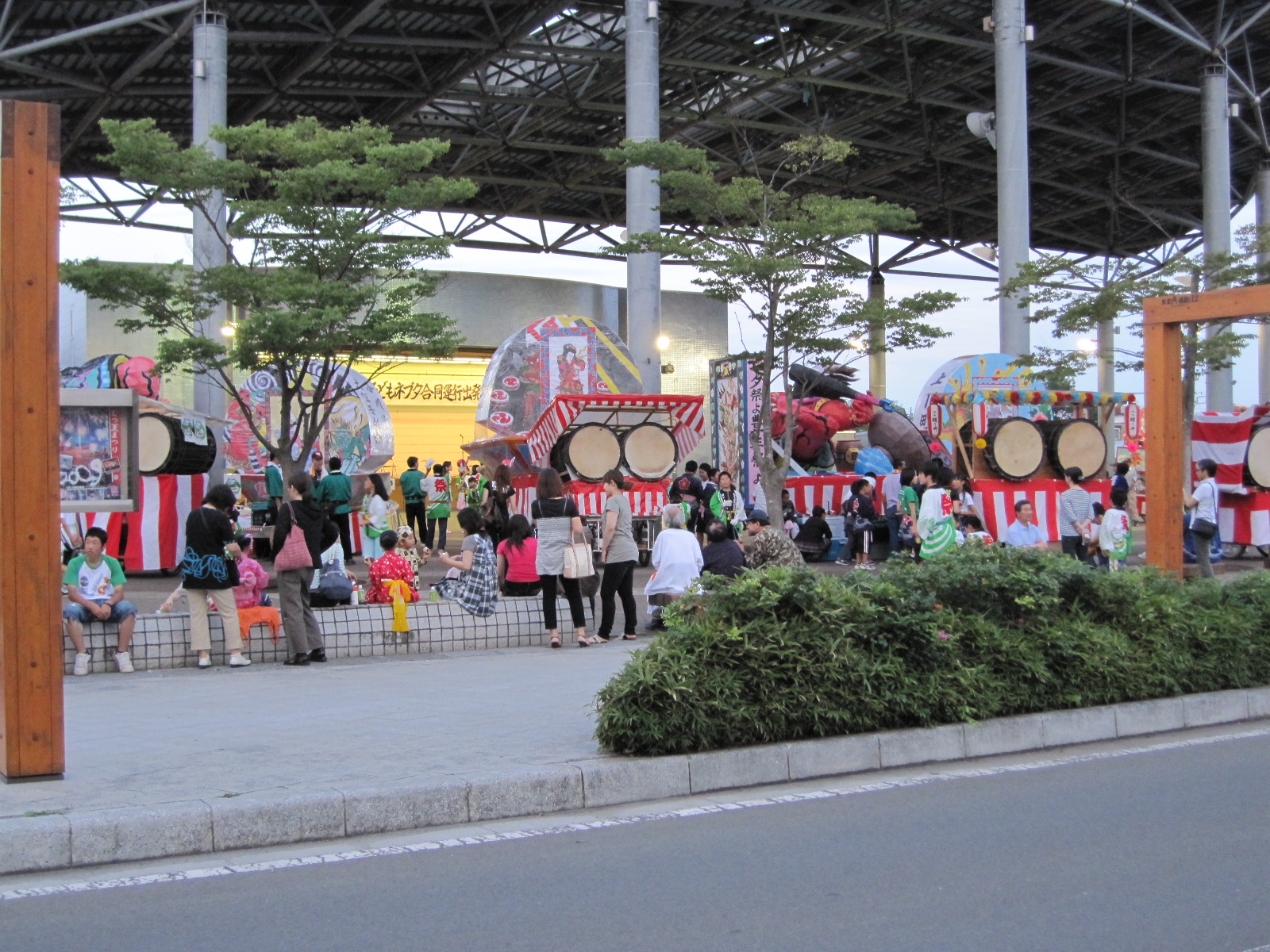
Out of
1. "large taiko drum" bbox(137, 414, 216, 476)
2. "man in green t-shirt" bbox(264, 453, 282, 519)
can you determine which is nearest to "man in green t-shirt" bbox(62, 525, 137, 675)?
"large taiko drum" bbox(137, 414, 216, 476)

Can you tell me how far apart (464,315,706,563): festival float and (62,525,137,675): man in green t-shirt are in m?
9.91

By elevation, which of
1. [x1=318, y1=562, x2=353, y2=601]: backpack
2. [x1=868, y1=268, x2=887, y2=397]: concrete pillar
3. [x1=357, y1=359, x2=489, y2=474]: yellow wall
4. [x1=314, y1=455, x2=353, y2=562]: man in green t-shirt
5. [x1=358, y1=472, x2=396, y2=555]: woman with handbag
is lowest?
[x1=318, y1=562, x2=353, y2=601]: backpack

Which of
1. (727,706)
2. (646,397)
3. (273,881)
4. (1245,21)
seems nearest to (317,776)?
(273,881)

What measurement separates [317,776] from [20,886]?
5.59 ft

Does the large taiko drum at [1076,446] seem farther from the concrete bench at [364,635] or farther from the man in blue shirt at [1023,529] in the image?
the concrete bench at [364,635]

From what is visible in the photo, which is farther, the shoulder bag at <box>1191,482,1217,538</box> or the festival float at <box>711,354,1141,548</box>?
the festival float at <box>711,354,1141,548</box>

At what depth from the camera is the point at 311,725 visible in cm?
883

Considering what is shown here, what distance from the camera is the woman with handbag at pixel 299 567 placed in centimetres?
1161

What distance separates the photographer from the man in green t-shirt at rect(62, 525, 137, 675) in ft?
36.7

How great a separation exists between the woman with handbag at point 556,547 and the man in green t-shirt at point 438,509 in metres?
11.4

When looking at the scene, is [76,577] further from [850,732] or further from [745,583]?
[850,732]

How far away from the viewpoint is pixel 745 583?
8.39 m

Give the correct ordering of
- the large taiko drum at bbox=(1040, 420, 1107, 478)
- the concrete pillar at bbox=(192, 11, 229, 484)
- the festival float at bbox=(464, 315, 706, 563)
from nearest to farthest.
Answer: the festival float at bbox=(464, 315, 706, 563) → the large taiko drum at bbox=(1040, 420, 1107, 478) → the concrete pillar at bbox=(192, 11, 229, 484)

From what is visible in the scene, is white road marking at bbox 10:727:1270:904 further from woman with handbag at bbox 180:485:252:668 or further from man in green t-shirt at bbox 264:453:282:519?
man in green t-shirt at bbox 264:453:282:519
